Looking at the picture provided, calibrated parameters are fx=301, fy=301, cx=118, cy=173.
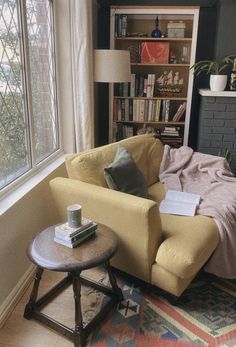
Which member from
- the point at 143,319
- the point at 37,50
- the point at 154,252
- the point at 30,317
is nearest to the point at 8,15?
the point at 37,50

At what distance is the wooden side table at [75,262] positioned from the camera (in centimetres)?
137

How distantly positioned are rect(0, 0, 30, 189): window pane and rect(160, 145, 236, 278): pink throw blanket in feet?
3.70

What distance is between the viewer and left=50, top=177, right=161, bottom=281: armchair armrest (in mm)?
1572

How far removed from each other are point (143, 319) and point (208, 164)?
4.43 feet

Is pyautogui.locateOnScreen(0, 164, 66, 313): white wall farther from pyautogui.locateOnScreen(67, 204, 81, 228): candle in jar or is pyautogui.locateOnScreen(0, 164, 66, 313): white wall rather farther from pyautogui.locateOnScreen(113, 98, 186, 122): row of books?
pyautogui.locateOnScreen(113, 98, 186, 122): row of books

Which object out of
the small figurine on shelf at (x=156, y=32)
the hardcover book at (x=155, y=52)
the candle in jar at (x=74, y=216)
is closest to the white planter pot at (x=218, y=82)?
the hardcover book at (x=155, y=52)

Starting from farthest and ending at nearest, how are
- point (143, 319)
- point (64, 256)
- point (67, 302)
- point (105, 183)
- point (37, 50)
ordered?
point (37, 50)
point (105, 183)
point (67, 302)
point (143, 319)
point (64, 256)

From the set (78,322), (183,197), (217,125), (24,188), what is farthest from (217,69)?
(78,322)

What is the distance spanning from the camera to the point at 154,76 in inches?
132

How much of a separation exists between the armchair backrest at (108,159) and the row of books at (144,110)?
96cm

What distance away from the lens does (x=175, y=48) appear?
11.3ft

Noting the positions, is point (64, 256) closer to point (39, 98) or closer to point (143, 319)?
point (143, 319)

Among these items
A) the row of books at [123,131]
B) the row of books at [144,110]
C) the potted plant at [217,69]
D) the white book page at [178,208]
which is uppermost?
the potted plant at [217,69]

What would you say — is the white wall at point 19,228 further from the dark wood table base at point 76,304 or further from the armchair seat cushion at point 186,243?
the armchair seat cushion at point 186,243
